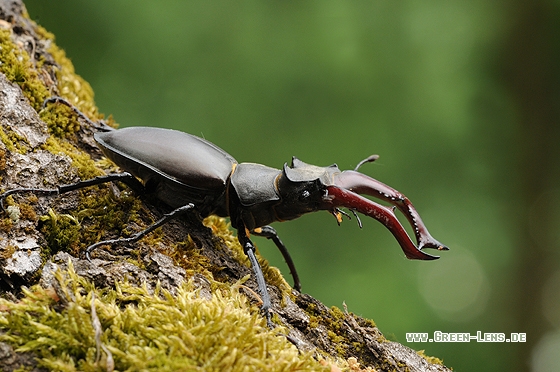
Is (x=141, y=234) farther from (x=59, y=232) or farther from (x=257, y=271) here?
(x=257, y=271)

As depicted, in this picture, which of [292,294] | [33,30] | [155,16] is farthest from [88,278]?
[155,16]

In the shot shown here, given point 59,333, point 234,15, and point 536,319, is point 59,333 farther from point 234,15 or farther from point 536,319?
point 536,319

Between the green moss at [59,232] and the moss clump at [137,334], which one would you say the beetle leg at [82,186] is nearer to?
the green moss at [59,232]

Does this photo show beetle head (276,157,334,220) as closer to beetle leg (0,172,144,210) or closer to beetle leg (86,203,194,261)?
beetle leg (86,203,194,261)

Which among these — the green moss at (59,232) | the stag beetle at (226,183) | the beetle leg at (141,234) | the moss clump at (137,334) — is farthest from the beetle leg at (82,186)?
the moss clump at (137,334)

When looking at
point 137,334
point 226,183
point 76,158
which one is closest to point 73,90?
point 76,158

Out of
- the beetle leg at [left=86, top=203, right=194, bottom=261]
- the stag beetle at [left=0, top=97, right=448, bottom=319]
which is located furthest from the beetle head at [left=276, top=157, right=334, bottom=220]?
the beetle leg at [left=86, top=203, right=194, bottom=261]
